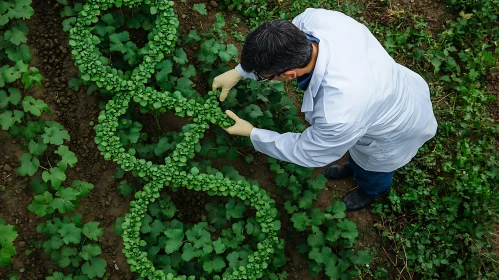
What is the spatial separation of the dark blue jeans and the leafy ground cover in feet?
0.97

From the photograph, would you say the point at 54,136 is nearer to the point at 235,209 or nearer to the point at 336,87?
the point at 235,209

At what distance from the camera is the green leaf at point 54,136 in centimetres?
394

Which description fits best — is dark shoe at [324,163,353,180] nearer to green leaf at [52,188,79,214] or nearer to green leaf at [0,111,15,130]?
green leaf at [52,188,79,214]

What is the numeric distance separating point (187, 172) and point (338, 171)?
5.23ft

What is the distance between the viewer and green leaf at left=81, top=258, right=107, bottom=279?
402 centimetres

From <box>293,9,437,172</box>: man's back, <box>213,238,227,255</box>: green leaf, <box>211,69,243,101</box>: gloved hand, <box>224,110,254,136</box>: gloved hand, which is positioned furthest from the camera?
<box>213,238,227,255</box>: green leaf

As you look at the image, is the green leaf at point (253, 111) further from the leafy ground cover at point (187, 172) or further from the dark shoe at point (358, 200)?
the dark shoe at point (358, 200)

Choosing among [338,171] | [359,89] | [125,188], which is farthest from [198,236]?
[359,89]

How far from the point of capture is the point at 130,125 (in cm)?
424

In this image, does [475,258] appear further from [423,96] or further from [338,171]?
[423,96]

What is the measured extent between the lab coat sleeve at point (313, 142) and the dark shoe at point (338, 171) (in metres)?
1.37

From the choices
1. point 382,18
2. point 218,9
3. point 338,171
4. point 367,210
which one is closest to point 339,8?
point 382,18

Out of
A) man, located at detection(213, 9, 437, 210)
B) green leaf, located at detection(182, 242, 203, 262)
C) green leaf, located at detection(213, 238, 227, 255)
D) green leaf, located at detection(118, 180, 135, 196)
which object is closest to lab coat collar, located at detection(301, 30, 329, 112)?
man, located at detection(213, 9, 437, 210)

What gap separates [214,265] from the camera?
4059 mm
